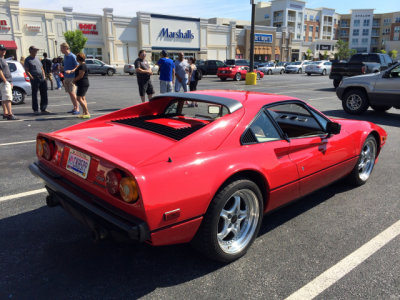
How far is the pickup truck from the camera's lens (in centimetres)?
1583

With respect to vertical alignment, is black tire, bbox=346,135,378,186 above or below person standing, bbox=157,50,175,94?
below

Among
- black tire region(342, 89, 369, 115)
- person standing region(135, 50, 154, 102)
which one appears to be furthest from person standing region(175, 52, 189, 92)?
black tire region(342, 89, 369, 115)

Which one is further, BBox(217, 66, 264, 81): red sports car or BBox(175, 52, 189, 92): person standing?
BBox(217, 66, 264, 81): red sports car

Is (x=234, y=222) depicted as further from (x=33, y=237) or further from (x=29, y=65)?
(x=29, y=65)

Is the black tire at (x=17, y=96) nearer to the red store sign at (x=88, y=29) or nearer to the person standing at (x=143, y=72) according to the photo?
the person standing at (x=143, y=72)

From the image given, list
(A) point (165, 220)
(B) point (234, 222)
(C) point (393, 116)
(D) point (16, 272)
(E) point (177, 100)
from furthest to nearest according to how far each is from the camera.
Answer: (C) point (393, 116) < (E) point (177, 100) < (B) point (234, 222) < (D) point (16, 272) < (A) point (165, 220)

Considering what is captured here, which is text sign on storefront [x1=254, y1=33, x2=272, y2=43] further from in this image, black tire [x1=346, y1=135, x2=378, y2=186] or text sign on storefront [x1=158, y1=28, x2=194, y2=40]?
black tire [x1=346, y1=135, x2=378, y2=186]

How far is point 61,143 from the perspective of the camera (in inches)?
103

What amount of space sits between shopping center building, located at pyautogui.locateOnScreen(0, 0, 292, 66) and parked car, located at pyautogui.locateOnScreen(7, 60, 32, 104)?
3390 cm

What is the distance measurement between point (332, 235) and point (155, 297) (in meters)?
1.74

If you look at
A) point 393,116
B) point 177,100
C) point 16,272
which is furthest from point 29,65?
point 393,116

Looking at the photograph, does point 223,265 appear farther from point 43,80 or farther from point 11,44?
point 11,44

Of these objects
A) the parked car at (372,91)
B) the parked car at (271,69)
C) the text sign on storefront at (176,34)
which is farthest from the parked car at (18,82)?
the text sign on storefront at (176,34)

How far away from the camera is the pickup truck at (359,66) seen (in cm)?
1583
